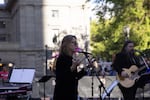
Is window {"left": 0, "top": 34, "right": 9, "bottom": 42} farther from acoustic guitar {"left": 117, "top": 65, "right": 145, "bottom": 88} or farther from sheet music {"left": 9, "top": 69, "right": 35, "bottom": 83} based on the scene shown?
acoustic guitar {"left": 117, "top": 65, "right": 145, "bottom": 88}

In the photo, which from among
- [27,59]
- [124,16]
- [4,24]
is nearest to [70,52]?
[124,16]

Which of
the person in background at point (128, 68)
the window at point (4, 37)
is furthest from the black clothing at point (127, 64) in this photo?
the window at point (4, 37)

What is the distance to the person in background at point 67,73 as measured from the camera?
7.22 metres

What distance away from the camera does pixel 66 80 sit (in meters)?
7.25

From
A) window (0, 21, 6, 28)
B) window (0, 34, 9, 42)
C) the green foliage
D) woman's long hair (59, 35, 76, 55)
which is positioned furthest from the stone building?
woman's long hair (59, 35, 76, 55)

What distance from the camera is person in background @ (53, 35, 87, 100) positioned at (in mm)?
7223

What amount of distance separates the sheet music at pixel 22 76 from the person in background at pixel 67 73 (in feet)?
22.6

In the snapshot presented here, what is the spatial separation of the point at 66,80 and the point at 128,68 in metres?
3.99

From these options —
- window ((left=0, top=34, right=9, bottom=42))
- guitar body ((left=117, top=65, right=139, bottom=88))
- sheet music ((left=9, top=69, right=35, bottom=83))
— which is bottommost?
window ((left=0, top=34, right=9, bottom=42))

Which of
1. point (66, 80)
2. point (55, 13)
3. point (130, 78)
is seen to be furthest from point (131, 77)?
point (55, 13)

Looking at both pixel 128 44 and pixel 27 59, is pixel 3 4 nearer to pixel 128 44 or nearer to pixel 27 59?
pixel 27 59

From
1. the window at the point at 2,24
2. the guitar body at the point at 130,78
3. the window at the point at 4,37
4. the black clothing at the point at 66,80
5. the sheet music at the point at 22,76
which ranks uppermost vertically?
the black clothing at the point at 66,80

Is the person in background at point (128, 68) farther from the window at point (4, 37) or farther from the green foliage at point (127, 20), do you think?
the window at point (4, 37)

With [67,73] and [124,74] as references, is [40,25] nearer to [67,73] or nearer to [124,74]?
[124,74]
